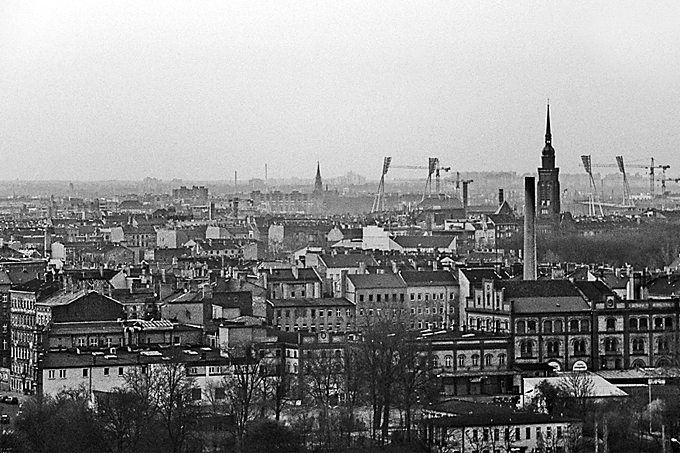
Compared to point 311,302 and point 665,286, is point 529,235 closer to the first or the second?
point 665,286

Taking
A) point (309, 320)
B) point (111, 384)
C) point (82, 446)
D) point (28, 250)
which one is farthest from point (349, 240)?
point (82, 446)

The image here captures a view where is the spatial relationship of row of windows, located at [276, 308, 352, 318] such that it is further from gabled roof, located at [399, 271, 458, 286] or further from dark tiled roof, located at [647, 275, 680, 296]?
dark tiled roof, located at [647, 275, 680, 296]

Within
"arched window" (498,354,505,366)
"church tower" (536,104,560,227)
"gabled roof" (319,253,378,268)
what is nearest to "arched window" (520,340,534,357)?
"arched window" (498,354,505,366)

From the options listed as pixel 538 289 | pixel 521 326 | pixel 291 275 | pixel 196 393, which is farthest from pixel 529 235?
pixel 196 393

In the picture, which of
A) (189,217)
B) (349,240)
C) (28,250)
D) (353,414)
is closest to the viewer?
(353,414)

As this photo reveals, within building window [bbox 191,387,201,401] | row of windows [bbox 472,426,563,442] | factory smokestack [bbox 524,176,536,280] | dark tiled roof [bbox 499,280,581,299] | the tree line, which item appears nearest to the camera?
the tree line

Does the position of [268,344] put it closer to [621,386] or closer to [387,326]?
[387,326]
